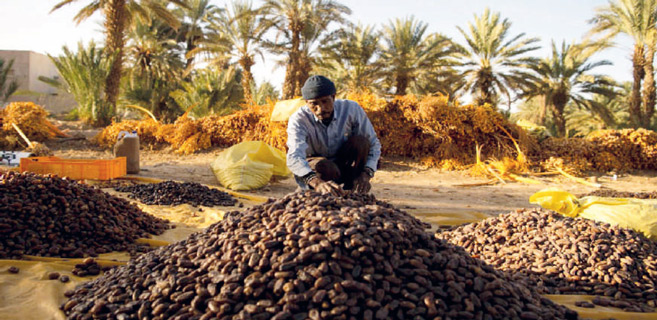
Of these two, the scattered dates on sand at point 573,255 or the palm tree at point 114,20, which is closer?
the scattered dates on sand at point 573,255

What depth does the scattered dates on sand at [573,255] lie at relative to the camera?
2.24 m

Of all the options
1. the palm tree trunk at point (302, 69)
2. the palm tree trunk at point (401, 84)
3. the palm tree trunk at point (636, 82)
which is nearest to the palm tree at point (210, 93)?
the palm tree trunk at point (302, 69)

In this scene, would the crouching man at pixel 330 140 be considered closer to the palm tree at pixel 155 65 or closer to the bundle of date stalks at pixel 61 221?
the bundle of date stalks at pixel 61 221

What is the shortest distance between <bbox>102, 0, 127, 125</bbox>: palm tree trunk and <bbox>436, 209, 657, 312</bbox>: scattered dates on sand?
12.8m

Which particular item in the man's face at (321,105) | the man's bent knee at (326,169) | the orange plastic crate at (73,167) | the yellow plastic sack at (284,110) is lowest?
the orange plastic crate at (73,167)

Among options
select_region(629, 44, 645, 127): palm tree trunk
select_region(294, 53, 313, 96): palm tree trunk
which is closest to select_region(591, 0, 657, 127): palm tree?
select_region(629, 44, 645, 127): palm tree trunk

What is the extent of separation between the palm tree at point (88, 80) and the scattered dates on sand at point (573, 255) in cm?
1277

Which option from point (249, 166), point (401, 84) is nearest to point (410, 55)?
point (401, 84)

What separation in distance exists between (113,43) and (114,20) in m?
0.70

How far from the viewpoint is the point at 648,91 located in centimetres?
1566

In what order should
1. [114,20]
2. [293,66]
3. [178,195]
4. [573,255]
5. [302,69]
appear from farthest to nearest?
[302,69]
[293,66]
[114,20]
[178,195]
[573,255]

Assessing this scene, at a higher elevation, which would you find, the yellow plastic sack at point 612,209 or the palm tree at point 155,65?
the palm tree at point 155,65

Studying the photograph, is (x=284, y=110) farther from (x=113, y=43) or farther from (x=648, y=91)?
(x=648, y=91)

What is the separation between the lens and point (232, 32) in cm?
1638
